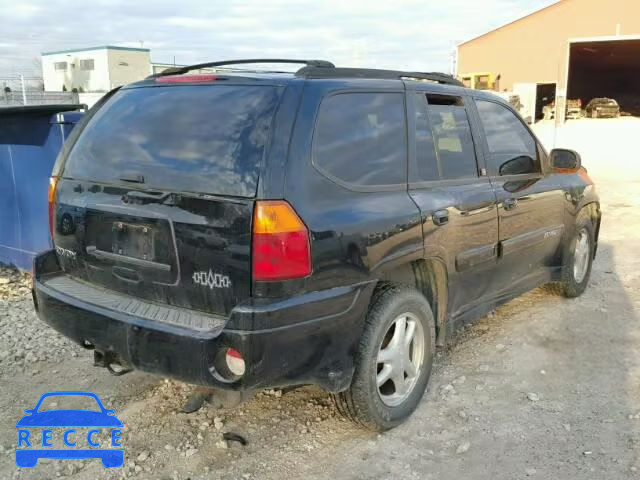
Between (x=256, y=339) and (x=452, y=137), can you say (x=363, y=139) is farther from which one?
(x=256, y=339)

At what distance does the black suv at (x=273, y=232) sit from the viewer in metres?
2.62

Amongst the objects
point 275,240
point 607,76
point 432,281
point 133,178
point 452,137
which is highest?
point 607,76

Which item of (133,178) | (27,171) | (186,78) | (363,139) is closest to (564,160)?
(363,139)

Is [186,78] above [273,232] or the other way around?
above

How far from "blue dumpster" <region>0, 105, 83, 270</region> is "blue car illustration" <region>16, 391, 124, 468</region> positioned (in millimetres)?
2591

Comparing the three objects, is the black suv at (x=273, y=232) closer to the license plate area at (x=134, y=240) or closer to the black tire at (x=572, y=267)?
the license plate area at (x=134, y=240)

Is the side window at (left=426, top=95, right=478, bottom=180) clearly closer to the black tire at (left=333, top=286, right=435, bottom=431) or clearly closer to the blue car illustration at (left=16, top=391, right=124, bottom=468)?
the black tire at (left=333, top=286, right=435, bottom=431)

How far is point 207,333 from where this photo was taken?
2629mm

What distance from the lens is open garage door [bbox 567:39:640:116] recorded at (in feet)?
123

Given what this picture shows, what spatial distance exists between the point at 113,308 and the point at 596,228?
4.48 meters

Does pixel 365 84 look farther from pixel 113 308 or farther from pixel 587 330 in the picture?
pixel 587 330

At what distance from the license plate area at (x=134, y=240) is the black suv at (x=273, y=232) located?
0.01 metres

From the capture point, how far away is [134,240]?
291 centimetres

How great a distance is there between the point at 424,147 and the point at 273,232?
4.34ft
